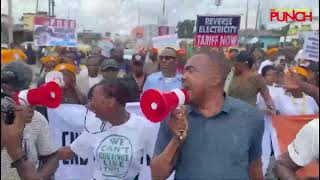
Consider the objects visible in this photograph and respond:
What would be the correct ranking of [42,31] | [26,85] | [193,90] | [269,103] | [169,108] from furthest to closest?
[42,31], [269,103], [26,85], [193,90], [169,108]

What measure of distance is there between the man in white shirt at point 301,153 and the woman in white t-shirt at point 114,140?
3.20ft

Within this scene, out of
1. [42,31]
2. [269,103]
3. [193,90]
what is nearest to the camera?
[193,90]

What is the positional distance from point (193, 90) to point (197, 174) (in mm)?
404

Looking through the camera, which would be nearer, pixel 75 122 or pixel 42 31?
pixel 75 122

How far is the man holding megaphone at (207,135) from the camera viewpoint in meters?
2.70

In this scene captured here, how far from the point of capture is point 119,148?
11.8 feet

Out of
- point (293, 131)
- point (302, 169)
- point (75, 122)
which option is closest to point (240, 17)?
point (293, 131)

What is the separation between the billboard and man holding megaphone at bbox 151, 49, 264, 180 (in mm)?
9282

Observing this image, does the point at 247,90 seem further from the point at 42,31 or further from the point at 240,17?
the point at 42,31

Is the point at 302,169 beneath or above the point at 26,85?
beneath

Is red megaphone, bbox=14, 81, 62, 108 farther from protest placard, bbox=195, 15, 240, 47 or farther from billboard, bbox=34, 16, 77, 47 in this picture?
billboard, bbox=34, 16, 77, 47

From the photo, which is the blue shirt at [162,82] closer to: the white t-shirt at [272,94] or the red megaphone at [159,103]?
the white t-shirt at [272,94]

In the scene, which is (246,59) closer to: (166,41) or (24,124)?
(166,41)

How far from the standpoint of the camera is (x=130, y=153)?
3.59 m
